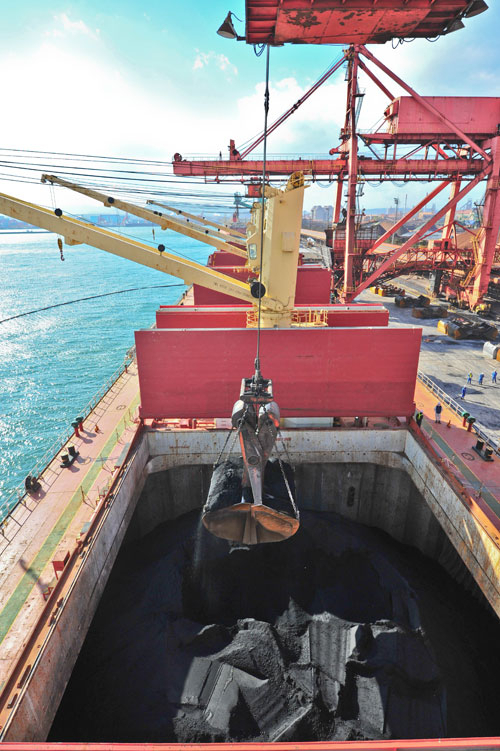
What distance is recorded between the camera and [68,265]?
317ft

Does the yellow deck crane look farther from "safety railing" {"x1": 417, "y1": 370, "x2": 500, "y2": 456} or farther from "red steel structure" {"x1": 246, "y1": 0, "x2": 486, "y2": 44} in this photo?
"safety railing" {"x1": 417, "y1": 370, "x2": 500, "y2": 456}

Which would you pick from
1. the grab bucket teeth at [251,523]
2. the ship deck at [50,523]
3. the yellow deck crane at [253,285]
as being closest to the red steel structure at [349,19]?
the yellow deck crane at [253,285]

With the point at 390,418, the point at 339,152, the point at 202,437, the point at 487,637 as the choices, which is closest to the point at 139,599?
the point at 202,437

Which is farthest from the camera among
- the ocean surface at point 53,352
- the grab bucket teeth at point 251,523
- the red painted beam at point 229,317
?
the ocean surface at point 53,352

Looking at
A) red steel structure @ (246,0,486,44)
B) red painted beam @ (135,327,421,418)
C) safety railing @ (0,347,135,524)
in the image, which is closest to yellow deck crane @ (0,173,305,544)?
red painted beam @ (135,327,421,418)

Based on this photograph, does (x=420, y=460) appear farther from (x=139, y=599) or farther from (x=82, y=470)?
(x=82, y=470)

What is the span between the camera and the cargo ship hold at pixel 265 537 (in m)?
7.86

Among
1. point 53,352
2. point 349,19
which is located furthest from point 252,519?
point 53,352

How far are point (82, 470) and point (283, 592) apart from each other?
7.91 metres

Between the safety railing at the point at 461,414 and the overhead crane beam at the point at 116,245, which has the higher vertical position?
the overhead crane beam at the point at 116,245

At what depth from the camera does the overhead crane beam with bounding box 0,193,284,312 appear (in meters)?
11.4

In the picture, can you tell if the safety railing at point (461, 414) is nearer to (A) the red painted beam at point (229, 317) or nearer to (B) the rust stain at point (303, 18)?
(A) the red painted beam at point (229, 317)

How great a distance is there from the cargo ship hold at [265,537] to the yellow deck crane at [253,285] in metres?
0.07

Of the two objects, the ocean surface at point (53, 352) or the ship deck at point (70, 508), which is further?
the ocean surface at point (53, 352)
